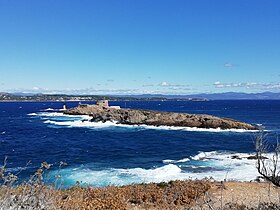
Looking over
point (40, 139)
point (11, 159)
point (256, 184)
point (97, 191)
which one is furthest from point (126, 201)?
point (40, 139)

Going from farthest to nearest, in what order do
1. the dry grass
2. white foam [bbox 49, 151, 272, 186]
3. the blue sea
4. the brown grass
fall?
the blue sea, white foam [bbox 49, 151, 272, 186], the brown grass, the dry grass

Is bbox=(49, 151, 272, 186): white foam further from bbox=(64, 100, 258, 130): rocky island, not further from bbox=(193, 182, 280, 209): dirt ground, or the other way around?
bbox=(64, 100, 258, 130): rocky island

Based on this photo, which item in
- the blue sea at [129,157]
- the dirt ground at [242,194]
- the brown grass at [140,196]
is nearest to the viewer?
the brown grass at [140,196]

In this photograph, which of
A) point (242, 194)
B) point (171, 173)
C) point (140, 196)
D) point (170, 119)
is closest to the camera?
point (140, 196)

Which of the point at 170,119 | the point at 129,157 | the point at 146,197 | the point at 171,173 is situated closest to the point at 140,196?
the point at 146,197

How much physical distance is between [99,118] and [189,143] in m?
38.0

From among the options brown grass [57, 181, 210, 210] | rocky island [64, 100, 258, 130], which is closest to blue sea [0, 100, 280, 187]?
brown grass [57, 181, 210, 210]

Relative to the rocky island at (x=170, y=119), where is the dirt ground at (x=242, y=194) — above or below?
above

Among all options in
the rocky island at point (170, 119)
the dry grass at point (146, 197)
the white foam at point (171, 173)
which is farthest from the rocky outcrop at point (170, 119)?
the dry grass at point (146, 197)

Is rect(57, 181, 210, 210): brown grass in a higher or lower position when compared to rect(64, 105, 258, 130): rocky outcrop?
higher

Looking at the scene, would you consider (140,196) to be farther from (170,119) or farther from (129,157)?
(170,119)

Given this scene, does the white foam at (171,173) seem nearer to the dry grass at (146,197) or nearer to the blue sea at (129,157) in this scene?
the blue sea at (129,157)

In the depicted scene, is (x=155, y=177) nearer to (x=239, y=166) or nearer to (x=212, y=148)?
(x=239, y=166)

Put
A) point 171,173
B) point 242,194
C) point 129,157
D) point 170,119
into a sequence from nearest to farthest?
point 242,194 → point 171,173 → point 129,157 → point 170,119
